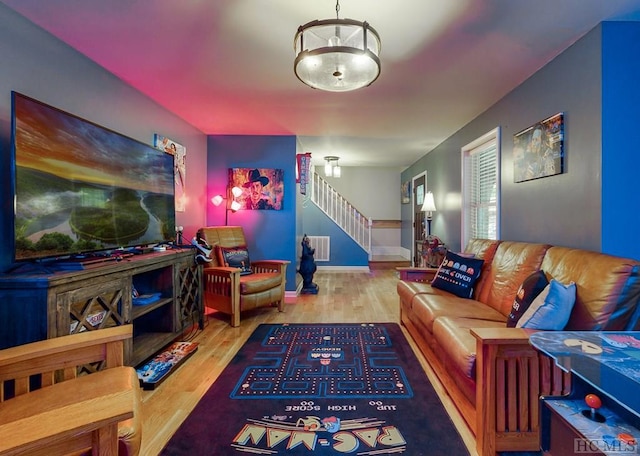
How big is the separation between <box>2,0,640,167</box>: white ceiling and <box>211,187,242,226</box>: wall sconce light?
110 cm

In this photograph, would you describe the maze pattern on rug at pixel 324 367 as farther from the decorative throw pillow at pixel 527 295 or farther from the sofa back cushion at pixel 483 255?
the sofa back cushion at pixel 483 255

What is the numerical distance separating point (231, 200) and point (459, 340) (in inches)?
140

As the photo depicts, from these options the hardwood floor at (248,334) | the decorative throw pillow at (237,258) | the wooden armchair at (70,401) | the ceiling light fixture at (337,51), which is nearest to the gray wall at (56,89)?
the wooden armchair at (70,401)

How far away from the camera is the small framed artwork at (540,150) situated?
2.25m

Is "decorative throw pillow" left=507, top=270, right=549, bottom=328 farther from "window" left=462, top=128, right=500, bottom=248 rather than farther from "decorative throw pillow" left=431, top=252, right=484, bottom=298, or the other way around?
"window" left=462, top=128, right=500, bottom=248

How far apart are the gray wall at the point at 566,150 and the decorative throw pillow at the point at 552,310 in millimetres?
624

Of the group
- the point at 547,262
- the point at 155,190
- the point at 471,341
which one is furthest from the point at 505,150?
the point at 155,190

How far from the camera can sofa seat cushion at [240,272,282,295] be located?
11.3 feet

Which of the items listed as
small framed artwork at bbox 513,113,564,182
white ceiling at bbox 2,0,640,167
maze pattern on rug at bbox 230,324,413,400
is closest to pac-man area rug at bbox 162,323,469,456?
A: maze pattern on rug at bbox 230,324,413,400

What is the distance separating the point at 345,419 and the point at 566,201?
7.18 ft

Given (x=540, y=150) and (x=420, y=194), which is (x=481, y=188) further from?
(x=420, y=194)

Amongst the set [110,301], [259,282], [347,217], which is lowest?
[259,282]

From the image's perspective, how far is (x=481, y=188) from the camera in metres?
3.82

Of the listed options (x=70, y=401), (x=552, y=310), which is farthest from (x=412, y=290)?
(x=70, y=401)
